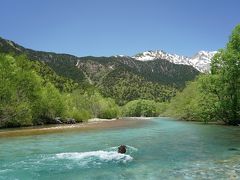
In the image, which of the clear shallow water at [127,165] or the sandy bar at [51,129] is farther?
the sandy bar at [51,129]

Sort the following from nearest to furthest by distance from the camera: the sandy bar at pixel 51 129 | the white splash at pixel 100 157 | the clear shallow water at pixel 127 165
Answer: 1. the clear shallow water at pixel 127 165
2. the white splash at pixel 100 157
3. the sandy bar at pixel 51 129

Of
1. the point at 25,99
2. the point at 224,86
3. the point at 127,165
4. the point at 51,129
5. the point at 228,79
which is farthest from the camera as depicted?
the point at 25,99

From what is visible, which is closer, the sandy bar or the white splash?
the white splash

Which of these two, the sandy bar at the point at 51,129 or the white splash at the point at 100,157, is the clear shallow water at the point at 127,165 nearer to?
the white splash at the point at 100,157

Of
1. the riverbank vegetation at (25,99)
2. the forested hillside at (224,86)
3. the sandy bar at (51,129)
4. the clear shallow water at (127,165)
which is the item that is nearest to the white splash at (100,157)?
the clear shallow water at (127,165)

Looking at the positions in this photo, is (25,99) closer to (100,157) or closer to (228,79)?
(228,79)

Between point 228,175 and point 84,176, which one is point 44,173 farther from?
point 228,175

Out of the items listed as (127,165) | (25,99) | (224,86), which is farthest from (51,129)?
(127,165)

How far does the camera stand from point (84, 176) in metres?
21.3

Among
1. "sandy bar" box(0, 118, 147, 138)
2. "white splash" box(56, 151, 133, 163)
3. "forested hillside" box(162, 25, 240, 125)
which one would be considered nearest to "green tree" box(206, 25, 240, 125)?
"forested hillside" box(162, 25, 240, 125)

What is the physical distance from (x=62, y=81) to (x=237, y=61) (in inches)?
5044

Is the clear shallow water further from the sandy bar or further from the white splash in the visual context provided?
the sandy bar

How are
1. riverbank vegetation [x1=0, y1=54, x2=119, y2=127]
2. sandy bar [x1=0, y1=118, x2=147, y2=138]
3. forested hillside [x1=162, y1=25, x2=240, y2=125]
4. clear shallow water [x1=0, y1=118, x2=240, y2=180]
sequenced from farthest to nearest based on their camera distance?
riverbank vegetation [x1=0, y1=54, x2=119, y2=127] → forested hillside [x1=162, y1=25, x2=240, y2=125] → sandy bar [x1=0, y1=118, x2=147, y2=138] → clear shallow water [x1=0, y1=118, x2=240, y2=180]

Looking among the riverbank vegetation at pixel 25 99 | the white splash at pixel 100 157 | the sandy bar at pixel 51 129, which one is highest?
the riverbank vegetation at pixel 25 99
